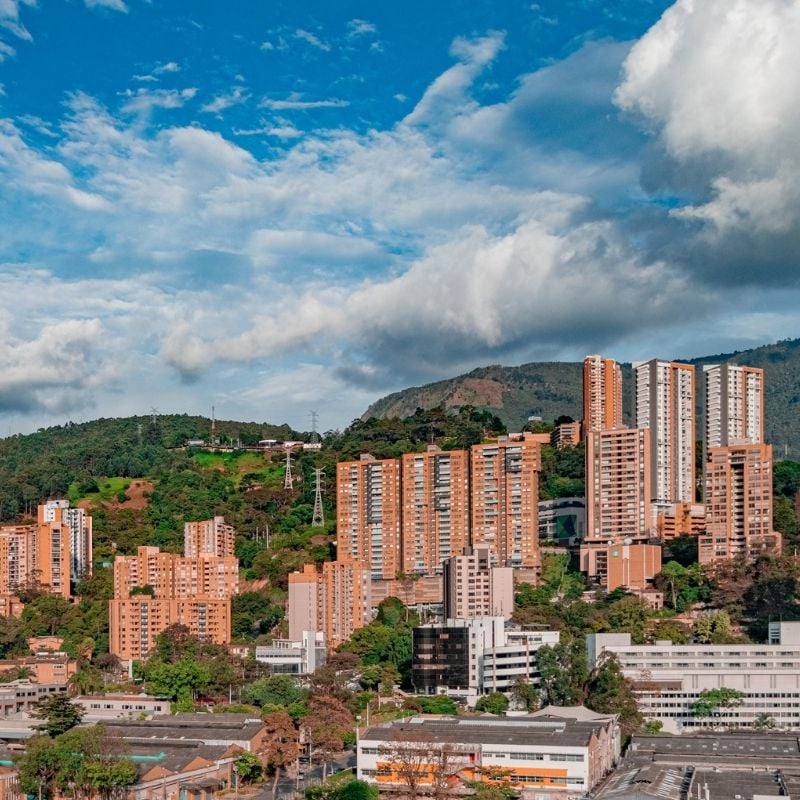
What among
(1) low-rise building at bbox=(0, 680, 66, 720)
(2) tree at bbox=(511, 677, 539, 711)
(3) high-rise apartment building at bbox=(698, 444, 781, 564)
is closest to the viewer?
(2) tree at bbox=(511, 677, 539, 711)

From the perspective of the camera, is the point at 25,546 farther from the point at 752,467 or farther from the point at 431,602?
the point at 752,467

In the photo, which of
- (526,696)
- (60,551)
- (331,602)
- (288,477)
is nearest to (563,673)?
(526,696)

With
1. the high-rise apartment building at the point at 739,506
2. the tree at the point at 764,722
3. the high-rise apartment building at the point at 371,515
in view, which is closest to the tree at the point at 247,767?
the tree at the point at 764,722

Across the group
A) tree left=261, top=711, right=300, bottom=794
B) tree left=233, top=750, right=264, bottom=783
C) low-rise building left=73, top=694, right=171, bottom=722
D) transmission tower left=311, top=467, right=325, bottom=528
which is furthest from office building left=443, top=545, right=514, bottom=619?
tree left=233, top=750, right=264, bottom=783

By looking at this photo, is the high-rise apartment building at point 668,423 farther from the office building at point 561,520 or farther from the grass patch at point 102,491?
the grass patch at point 102,491

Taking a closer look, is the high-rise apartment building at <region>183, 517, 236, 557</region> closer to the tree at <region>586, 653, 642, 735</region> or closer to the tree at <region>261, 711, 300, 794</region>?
the tree at <region>586, 653, 642, 735</region>

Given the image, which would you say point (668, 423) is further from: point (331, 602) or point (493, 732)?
point (493, 732)
